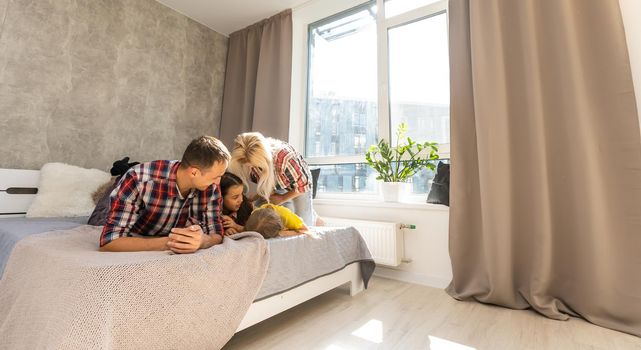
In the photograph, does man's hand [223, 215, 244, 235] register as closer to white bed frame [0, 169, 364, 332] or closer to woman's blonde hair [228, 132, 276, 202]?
woman's blonde hair [228, 132, 276, 202]

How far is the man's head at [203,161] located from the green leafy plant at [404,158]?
1342 millimetres

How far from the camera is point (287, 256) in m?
1.33

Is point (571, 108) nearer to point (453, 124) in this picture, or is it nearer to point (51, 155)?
point (453, 124)

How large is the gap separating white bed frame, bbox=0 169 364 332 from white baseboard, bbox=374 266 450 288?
0.36 meters

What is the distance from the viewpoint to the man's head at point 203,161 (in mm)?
1108

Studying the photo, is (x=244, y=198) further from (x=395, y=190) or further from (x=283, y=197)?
(x=395, y=190)

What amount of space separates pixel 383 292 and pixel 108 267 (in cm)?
154

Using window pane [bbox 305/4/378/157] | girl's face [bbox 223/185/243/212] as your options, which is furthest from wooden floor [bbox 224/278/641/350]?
window pane [bbox 305/4/378/157]

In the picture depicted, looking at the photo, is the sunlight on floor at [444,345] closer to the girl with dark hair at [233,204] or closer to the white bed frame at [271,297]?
the white bed frame at [271,297]

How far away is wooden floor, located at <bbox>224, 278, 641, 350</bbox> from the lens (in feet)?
4.09

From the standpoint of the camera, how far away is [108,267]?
80 cm

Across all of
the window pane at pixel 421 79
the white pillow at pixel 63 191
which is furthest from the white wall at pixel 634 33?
the white pillow at pixel 63 191

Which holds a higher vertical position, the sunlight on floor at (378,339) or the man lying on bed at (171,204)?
the man lying on bed at (171,204)

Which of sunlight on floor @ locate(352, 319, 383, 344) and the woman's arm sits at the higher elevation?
the woman's arm
